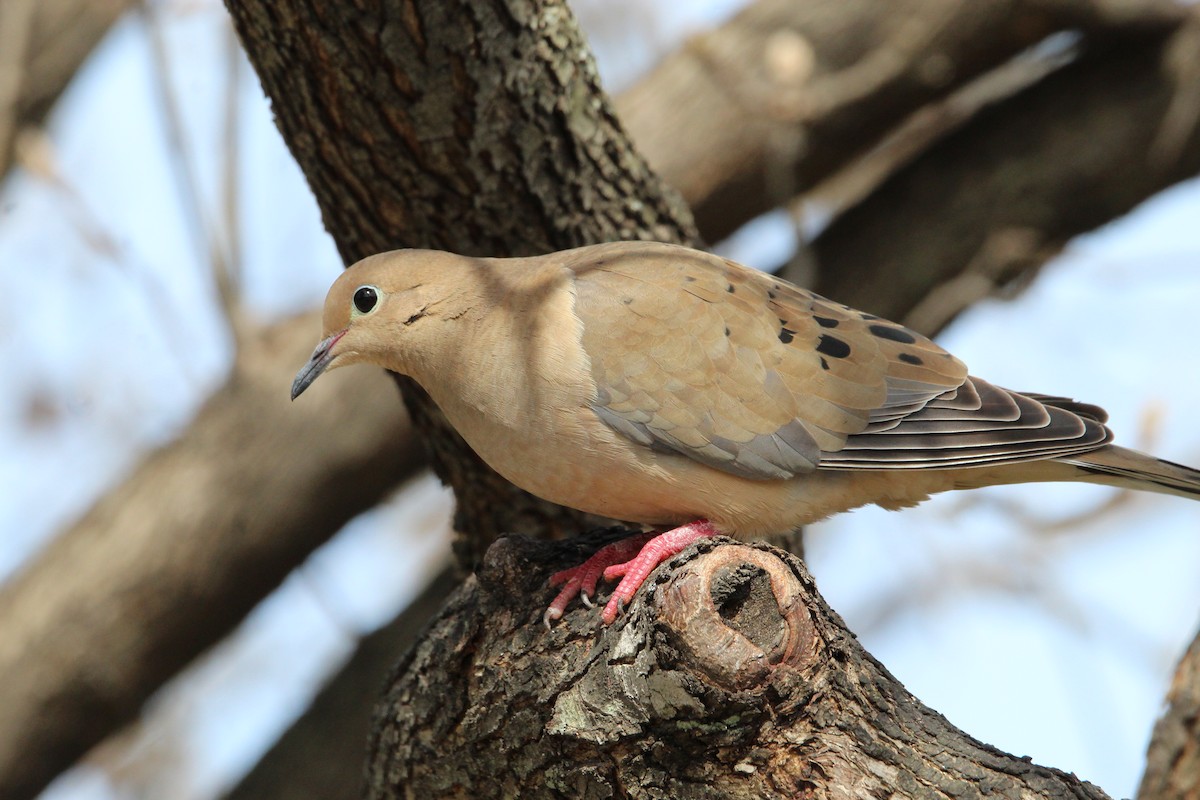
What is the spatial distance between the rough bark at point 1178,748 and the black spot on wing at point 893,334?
1.21 meters

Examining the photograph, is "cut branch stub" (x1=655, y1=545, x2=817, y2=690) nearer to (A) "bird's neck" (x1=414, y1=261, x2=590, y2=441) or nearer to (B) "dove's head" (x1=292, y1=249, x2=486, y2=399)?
(A) "bird's neck" (x1=414, y1=261, x2=590, y2=441)

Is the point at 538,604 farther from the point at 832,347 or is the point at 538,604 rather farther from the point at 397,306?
the point at 832,347

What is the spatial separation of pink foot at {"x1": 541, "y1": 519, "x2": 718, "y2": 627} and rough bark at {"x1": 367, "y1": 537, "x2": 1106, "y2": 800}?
0.06 m

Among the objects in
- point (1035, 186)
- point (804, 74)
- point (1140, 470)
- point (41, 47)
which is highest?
point (41, 47)

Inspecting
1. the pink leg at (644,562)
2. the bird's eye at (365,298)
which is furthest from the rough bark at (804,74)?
the pink leg at (644,562)

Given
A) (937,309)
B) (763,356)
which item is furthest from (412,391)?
(937,309)

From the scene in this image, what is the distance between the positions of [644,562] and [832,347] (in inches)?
37.6

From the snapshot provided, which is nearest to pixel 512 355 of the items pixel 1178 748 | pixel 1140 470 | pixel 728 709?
pixel 728 709

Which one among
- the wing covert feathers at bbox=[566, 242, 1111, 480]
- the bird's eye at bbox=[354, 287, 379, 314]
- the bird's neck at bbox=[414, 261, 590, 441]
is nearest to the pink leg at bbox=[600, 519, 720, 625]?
the wing covert feathers at bbox=[566, 242, 1111, 480]

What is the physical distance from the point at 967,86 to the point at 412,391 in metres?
3.59

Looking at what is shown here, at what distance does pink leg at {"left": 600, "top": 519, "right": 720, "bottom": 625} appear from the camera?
10.0ft

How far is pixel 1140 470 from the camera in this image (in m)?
3.58

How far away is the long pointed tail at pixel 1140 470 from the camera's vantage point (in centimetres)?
356

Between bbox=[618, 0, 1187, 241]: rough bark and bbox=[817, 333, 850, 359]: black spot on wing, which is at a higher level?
bbox=[618, 0, 1187, 241]: rough bark
